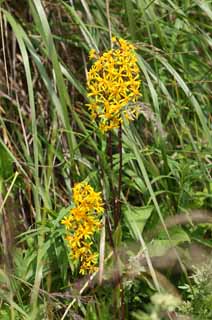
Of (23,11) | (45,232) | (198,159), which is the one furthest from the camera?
(23,11)

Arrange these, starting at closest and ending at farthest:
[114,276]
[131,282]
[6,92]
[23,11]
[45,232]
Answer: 1. [114,276]
2. [131,282]
3. [45,232]
4. [6,92]
5. [23,11]

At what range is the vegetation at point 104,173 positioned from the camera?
1.91 metres

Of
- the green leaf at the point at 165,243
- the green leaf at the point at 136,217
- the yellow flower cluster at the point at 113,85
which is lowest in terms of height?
the green leaf at the point at 165,243

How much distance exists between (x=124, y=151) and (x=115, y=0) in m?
0.68

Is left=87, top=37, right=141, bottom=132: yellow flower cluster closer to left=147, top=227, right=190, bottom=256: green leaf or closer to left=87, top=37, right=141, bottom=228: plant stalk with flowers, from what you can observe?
left=87, top=37, right=141, bottom=228: plant stalk with flowers

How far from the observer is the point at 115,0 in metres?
2.94

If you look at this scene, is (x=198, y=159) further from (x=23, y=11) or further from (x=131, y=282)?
(x=23, y=11)

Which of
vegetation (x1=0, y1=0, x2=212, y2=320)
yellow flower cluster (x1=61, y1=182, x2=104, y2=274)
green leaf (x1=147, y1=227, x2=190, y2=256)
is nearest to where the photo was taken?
yellow flower cluster (x1=61, y1=182, x2=104, y2=274)

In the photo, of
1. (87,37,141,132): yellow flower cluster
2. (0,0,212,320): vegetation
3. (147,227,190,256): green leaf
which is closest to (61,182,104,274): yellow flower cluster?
(0,0,212,320): vegetation

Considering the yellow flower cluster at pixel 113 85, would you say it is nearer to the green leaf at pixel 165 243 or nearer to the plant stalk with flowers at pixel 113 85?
the plant stalk with flowers at pixel 113 85

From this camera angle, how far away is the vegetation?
6.26ft

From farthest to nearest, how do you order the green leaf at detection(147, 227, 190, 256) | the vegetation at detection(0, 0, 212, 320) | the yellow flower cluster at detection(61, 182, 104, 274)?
1. the green leaf at detection(147, 227, 190, 256)
2. the vegetation at detection(0, 0, 212, 320)
3. the yellow flower cluster at detection(61, 182, 104, 274)

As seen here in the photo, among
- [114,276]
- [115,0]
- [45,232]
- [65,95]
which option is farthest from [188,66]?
[114,276]

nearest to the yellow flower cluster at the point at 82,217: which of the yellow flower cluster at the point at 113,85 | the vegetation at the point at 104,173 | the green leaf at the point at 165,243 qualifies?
the vegetation at the point at 104,173
